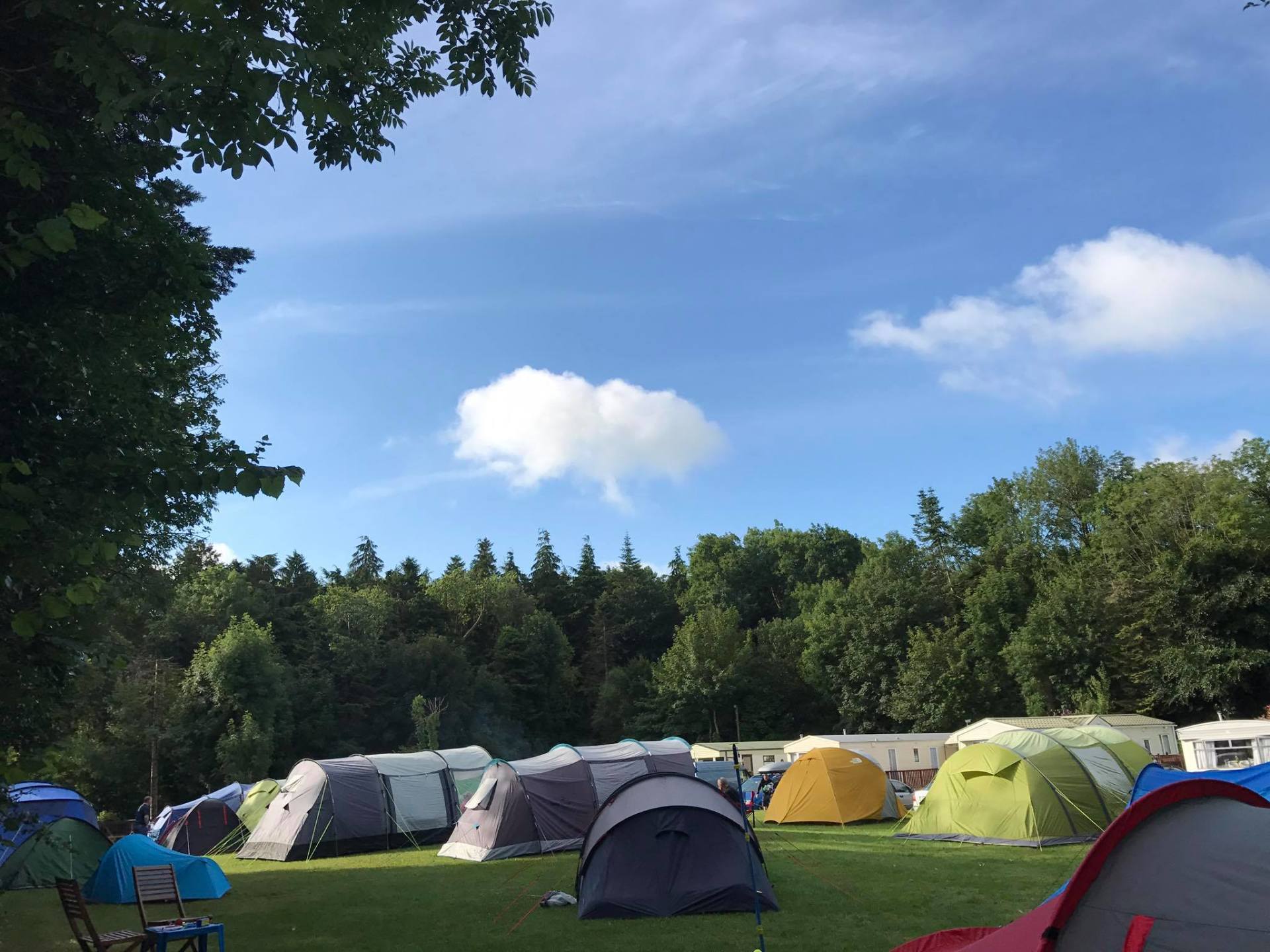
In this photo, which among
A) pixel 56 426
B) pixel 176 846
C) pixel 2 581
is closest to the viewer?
pixel 2 581

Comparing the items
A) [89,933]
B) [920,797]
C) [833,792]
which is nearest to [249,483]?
[89,933]

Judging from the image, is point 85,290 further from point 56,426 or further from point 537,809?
point 537,809

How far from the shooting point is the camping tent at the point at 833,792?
20359 millimetres

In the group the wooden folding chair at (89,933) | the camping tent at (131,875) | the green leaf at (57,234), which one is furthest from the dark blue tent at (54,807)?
the green leaf at (57,234)

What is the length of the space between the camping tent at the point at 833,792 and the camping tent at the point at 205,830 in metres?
12.5

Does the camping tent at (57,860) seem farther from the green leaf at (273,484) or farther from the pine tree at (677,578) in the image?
the pine tree at (677,578)

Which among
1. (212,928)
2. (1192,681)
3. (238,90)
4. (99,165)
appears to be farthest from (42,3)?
(1192,681)

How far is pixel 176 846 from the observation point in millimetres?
21109

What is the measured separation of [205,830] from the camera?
70.1 ft

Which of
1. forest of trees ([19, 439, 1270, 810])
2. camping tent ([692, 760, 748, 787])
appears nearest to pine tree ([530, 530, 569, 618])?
forest of trees ([19, 439, 1270, 810])

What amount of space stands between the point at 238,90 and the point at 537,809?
1520 cm

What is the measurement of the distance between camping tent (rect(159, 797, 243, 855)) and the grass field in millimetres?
5016

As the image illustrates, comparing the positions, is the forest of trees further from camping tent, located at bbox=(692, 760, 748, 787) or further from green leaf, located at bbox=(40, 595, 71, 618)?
green leaf, located at bbox=(40, 595, 71, 618)

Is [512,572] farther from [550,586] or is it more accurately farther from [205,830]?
[205,830]
